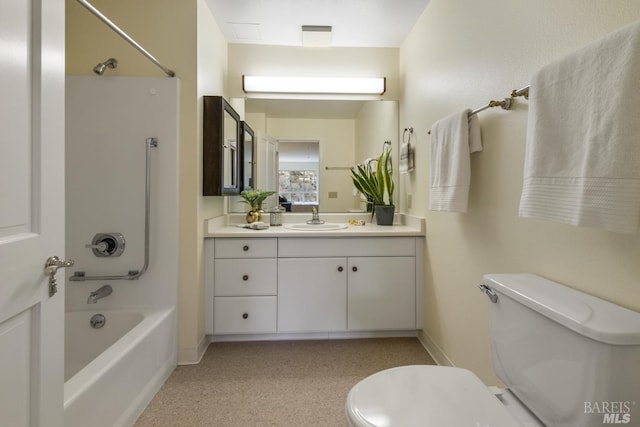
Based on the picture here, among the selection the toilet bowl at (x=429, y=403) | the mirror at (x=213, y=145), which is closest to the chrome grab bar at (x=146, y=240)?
the mirror at (x=213, y=145)

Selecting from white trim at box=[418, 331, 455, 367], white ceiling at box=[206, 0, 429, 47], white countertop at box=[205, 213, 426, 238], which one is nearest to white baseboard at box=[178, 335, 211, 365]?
white countertop at box=[205, 213, 426, 238]

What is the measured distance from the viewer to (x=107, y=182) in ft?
5.65

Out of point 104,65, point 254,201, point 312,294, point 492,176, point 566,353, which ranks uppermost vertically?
point 104,65

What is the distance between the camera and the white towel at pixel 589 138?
62cm

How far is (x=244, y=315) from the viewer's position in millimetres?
1968

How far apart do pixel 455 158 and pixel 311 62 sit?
164 centimetres

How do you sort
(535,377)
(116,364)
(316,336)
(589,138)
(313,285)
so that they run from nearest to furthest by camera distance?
1. (589,138)
2. (535,377)
3. (116,364)
4. (313,285)
5. (316,336)

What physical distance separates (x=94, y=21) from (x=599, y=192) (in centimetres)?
247

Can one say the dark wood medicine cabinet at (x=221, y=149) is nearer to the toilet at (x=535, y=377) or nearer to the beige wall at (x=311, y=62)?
the beige wall at (x=311, y=62)

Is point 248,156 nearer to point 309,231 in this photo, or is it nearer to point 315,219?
point 315,219

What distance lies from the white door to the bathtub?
0.23 metres

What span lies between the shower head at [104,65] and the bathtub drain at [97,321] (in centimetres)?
135

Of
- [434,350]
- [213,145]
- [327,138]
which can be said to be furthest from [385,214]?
[213,145]

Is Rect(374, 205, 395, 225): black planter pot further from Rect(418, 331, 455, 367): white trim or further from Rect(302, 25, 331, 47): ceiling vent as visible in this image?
Rect(302, 25, 331, 47): ceiling vent
